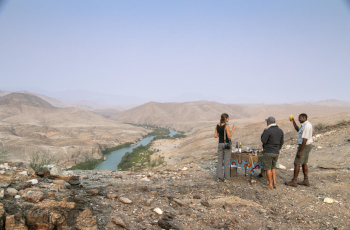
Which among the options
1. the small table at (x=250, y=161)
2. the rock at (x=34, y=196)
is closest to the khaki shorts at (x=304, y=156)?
the small table at (x=250, y=161)

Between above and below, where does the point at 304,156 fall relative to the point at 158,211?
above

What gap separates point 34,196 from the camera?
3.52 m

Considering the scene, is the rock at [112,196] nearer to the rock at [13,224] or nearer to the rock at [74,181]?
the rock at [74,181]

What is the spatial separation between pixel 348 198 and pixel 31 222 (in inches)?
247

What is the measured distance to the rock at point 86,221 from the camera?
3254mm

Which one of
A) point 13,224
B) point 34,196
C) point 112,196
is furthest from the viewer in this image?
point 112,196

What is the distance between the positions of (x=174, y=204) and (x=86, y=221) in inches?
74.4

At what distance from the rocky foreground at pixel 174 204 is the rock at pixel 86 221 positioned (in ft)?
0.05

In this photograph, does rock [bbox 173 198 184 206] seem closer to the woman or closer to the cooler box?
the woman

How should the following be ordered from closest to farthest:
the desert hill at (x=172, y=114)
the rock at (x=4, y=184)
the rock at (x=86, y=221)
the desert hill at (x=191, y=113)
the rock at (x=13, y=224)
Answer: the rock at (x=13, y=224)
the rock at (x=86, y=221)
the rock at (x=4, y=184)
the desert hill at (x=191, y=113)
the desert hill at (x=172, y=114)

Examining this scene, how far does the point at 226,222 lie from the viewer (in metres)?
3.92

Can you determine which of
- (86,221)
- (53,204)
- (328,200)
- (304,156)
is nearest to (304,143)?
(304,156)

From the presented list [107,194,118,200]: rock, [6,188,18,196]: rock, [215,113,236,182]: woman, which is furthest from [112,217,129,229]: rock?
[215,113,236,182]: woman

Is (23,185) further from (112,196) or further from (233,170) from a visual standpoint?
(233,170)
